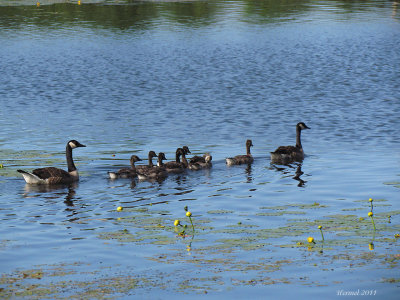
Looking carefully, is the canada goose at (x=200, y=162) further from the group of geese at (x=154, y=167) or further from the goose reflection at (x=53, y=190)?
the goose reflection at (x=53, y=190)

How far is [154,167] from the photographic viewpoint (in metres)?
24.5

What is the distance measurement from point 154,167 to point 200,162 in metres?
1.82

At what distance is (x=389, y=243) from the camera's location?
1612cm

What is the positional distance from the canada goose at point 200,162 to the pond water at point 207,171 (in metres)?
0.49

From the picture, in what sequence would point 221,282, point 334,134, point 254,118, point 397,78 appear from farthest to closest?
point 397,78
point 254,118
point 334,134
point 221,282

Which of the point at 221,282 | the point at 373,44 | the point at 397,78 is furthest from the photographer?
the point at 373,44

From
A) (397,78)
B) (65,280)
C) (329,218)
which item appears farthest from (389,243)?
(397,78)

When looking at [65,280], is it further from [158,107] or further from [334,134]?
[158,107]

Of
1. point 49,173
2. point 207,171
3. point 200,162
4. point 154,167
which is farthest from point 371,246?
point 49,173

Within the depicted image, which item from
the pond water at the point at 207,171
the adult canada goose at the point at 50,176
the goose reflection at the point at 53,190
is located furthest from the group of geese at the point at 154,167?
the pond water at the point at 207,171

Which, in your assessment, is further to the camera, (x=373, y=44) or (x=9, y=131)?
(x=373, y=44)

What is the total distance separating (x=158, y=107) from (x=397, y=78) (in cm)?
1678

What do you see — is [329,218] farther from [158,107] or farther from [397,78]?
[397,78]

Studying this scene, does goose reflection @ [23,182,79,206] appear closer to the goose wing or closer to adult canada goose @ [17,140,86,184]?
adult canada goose @ [17,140,86,184]
